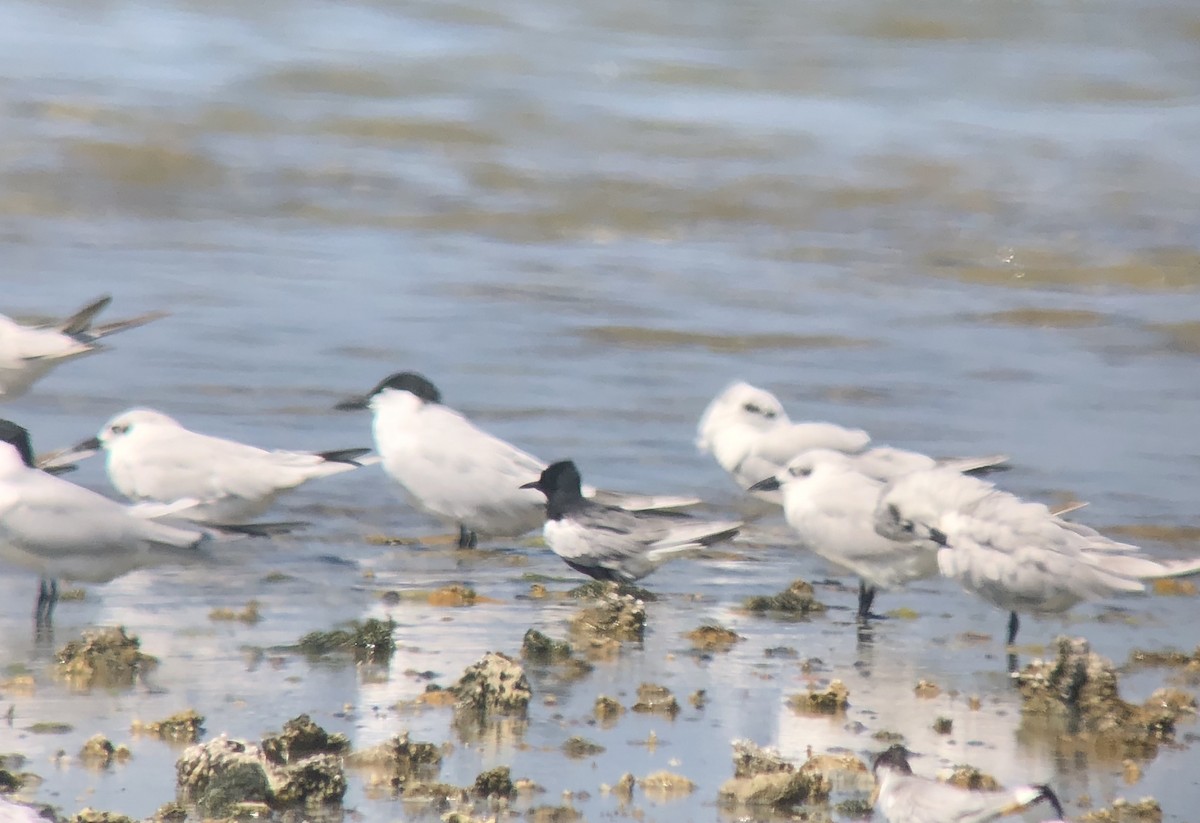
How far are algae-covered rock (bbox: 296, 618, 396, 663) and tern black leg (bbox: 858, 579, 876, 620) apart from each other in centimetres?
142

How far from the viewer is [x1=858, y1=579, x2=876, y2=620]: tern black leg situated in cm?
530

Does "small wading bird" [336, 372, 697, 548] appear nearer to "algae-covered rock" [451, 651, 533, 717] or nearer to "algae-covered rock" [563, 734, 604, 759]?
"algae-covered rock" [451, 651, 533, 717]

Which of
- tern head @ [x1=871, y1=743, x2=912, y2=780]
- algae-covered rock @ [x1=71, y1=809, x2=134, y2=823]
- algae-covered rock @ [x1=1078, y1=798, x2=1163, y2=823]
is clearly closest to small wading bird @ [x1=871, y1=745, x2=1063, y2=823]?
tern head @ [x1=871, y1=743, x2=912, y2=780]

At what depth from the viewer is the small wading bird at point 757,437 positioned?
23.6ft

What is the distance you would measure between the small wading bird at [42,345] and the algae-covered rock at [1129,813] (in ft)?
15.7

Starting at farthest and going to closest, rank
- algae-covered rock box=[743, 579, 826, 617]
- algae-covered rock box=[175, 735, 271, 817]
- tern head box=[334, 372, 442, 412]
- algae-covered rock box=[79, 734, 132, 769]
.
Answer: tern head box=[334, 372, 442, 412] < algae-covered rock box=[743, 579, 826, 617] < algae-covered rock box=[79, 734, 132, 769] < algae-covered rock box=[175, 735, 271, 817]

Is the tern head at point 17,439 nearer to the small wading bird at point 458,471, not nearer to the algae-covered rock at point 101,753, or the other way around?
the small wading bird at point 458,471

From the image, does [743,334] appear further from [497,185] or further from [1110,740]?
[1110,740]

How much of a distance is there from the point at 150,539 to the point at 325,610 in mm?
489

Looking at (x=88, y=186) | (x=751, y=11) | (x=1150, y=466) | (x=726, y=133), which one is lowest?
(x=1150, y=466)

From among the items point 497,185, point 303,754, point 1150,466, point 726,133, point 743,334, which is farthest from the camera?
point 726,133

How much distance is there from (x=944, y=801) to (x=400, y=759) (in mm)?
1011

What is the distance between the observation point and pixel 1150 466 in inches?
296

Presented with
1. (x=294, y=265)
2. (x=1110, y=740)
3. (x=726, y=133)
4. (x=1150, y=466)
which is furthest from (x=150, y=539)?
(x=726, y=133)
